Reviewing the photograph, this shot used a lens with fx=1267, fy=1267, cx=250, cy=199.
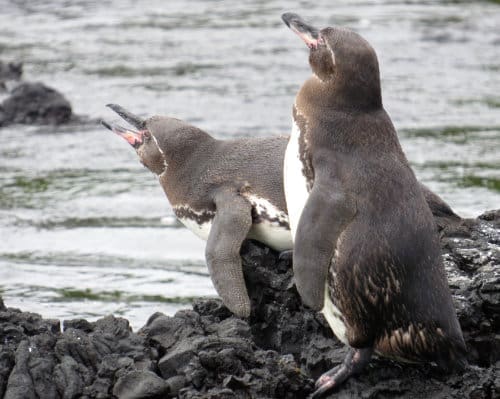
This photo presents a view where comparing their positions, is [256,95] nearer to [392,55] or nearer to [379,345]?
[392,55]

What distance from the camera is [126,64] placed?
1806 cm

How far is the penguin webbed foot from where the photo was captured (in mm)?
5809

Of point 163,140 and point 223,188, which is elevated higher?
point 163,140

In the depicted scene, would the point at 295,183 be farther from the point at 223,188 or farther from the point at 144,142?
the point at 144,142

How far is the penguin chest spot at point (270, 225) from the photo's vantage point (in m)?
6.83

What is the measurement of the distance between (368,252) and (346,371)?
0.58m

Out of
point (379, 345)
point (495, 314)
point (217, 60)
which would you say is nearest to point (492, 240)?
point (495, 314)

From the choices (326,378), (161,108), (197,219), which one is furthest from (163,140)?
(161,108)

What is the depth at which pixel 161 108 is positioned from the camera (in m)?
15.2

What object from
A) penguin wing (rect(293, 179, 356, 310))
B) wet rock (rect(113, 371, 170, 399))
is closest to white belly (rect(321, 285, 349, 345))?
penguin wing (rect(293, 179, 356, 310))

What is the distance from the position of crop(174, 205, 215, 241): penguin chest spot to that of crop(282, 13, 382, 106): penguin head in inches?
54.4

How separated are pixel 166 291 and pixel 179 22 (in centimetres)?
1298

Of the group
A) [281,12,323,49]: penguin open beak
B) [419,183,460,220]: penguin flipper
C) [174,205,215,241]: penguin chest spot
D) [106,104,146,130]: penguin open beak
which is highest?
[281,12,323,49]: penguin open beak

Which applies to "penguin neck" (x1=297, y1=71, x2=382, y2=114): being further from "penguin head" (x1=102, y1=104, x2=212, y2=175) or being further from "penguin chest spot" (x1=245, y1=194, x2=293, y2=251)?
"penguin head" (x1=102, y1=104, x2=212, y2=175)
